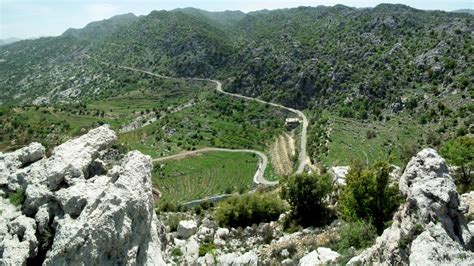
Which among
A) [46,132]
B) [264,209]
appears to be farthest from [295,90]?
[264,209]

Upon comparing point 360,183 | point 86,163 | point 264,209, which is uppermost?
point 86,163

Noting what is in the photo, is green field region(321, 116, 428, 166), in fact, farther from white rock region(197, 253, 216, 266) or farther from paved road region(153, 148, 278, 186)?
white rock region(197, 253, 216, 266)

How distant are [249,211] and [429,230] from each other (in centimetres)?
2501

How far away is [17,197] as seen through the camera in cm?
2470

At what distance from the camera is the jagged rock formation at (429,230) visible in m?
19.7

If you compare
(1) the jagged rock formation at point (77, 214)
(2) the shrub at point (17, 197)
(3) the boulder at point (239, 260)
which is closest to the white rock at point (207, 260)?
(3) the boulder at point (239, 260)

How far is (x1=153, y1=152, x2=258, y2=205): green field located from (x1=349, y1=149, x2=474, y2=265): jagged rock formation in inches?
3049

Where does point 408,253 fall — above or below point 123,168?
below

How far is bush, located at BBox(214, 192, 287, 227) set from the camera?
44.5 m

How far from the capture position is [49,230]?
2303 cm

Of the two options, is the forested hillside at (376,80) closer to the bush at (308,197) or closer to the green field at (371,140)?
the green field at (371,140)

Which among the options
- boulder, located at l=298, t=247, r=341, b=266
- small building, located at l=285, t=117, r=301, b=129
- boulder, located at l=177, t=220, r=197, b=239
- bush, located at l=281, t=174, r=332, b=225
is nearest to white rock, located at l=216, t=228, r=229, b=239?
boulder, located at l=177, t=220, r=197, b=239

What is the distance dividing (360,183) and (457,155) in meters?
15.3

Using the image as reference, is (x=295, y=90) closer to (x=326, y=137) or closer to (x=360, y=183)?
(x=326, y=137)
